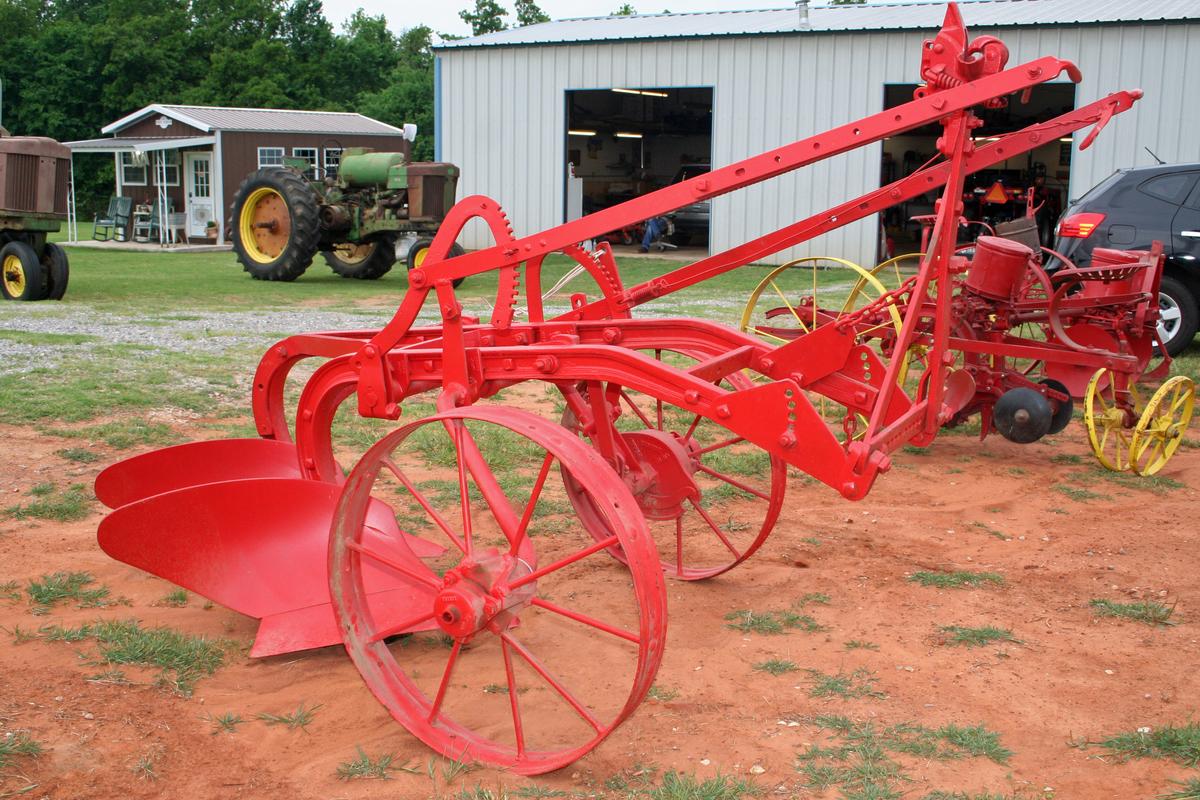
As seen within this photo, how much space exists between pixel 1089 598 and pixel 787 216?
1427 centimetres

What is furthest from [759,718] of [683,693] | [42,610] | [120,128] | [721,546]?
[120,128]

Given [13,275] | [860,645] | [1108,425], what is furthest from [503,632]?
[13,275]

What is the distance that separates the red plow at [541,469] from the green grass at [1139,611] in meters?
1.12

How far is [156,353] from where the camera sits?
844cm

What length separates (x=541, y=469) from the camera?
13.7 ft

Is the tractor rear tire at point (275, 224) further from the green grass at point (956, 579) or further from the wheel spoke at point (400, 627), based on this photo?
the wheel spoke at point (400, 627)

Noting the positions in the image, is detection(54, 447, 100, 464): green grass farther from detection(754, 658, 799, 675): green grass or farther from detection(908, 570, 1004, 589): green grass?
detection(908, 570, 1004, 589): green grass

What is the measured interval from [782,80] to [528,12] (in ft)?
128

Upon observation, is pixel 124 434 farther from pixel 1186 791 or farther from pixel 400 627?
pixel 1186 791

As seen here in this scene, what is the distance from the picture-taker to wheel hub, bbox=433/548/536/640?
309 centimetres

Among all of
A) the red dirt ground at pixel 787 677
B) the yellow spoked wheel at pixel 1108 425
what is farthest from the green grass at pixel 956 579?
the yellow spoked wheel at pixel 1108 425

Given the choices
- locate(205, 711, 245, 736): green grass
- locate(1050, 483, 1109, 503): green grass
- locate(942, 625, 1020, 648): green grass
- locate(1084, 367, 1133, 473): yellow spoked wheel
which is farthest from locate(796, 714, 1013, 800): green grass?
locate(1084, 367, 1133, 473): yellow spoked wheel

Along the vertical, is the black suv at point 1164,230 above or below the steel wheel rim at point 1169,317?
above

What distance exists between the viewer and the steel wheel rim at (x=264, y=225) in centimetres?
1480
